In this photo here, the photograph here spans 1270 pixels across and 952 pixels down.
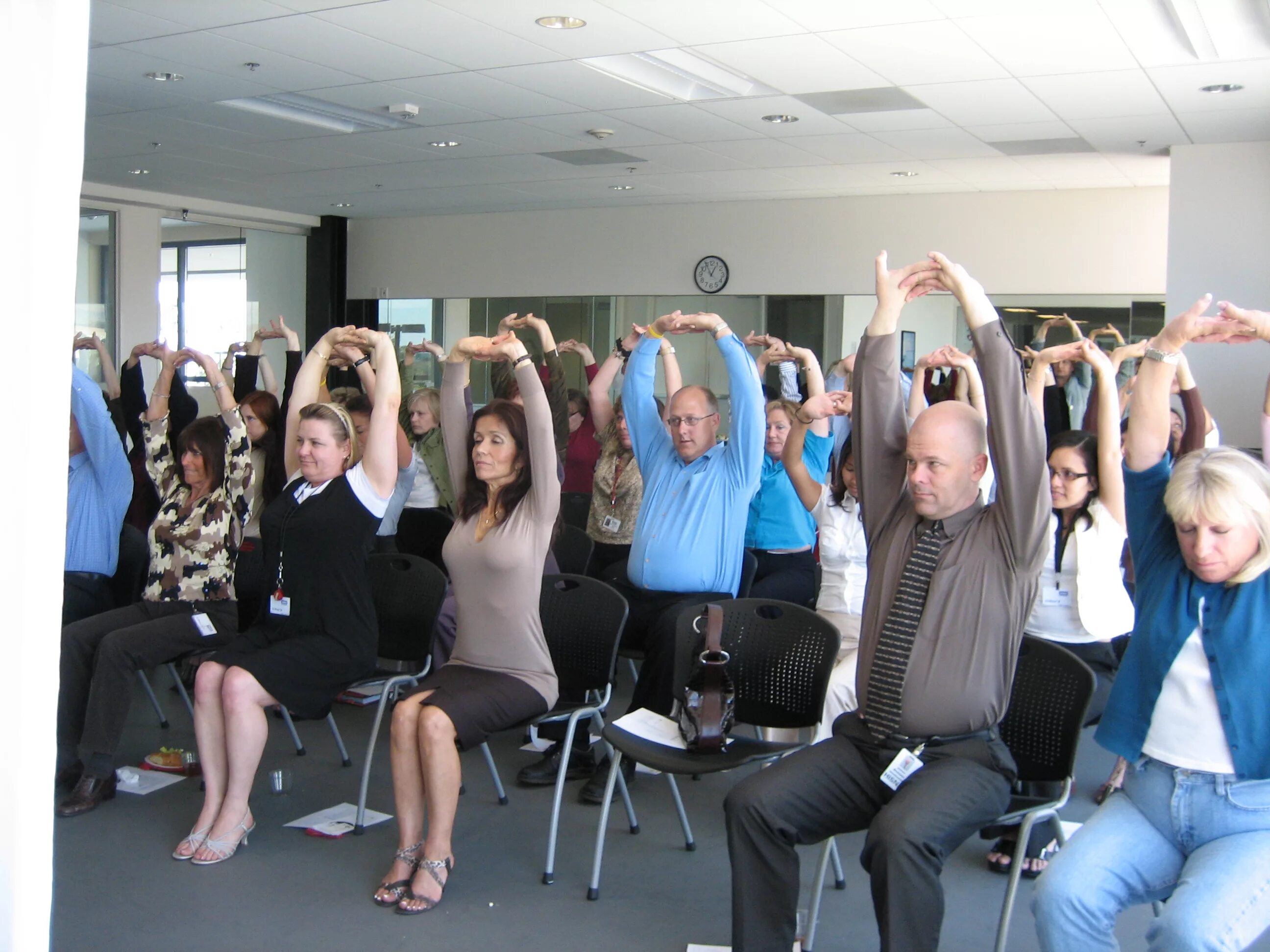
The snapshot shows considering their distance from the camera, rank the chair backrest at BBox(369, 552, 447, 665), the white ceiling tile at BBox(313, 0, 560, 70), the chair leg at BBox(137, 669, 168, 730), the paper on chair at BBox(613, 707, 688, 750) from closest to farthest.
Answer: the paper on chair at BBox(613, 707, 688, 750) → the chair backrest at BBox(369, 552, 447, 665) → the chair leg at BBox(137, 669, 168, 730) → the white ceiling tile at BBox(313, 0, 560, 70)

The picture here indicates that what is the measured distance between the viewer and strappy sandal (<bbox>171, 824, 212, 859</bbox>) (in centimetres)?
344

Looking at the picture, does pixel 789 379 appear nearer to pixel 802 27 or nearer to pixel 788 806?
pixel 802 27

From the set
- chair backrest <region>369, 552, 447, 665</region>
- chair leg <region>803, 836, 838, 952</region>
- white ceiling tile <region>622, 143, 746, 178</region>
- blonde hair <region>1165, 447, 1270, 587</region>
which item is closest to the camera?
blonde hair <region>1165, 447, 1270, 587</region>

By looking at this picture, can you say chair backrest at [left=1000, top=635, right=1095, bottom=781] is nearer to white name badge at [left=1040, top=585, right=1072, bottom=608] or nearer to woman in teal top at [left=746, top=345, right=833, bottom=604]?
white name badge at [left=1040, top=585, right=1072, bottom=608]

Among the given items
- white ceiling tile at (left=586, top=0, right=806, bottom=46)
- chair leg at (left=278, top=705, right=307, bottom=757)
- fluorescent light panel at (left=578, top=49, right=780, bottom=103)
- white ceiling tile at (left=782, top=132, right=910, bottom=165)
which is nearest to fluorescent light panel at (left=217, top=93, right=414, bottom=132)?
fluorescent light panel at (left=578, top=49, right=780, bottom=103)

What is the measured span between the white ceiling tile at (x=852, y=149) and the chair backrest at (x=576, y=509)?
3.38m

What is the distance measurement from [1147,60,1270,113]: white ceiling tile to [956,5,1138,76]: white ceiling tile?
1.08 ft

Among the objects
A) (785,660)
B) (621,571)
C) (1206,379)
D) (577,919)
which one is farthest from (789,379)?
(577,919)

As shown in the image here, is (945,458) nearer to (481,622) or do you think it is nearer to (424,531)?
(481,622)

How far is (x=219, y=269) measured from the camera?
1215 cm

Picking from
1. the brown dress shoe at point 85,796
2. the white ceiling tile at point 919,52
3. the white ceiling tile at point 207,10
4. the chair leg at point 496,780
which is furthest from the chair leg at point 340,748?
the white ceiling tile at point 919,52

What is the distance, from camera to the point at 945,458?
8.46 feet

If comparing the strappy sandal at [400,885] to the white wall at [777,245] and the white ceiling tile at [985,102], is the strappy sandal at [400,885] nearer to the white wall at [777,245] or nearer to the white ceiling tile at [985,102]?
the white ceiling tile at [985,102]

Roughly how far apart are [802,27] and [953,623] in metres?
3.67
